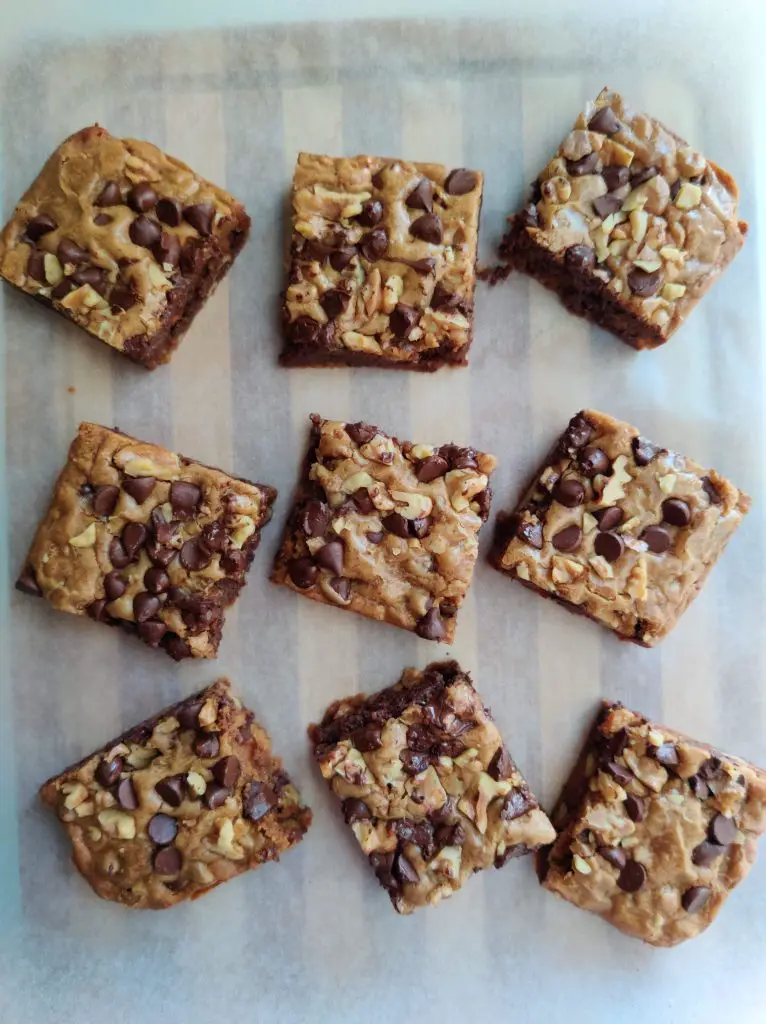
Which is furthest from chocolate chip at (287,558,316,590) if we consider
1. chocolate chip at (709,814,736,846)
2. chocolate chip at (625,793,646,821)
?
chocolate chip at (709,814,736,846)

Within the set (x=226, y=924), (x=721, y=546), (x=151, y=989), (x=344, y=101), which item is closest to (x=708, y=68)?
(x=344, y=101)

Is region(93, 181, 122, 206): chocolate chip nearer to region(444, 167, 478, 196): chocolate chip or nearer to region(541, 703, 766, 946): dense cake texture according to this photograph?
region(444, 167, 478, 196): chocolate chip

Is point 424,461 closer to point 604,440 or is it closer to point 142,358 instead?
point 604,440

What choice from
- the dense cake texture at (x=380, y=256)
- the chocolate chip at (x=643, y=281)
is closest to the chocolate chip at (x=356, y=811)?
the dense cake texture at (x=380, y=256)

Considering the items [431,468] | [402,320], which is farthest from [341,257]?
[431,468]

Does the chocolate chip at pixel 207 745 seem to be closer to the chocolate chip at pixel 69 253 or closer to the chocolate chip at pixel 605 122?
the chocolate chip at pixel 69 253
